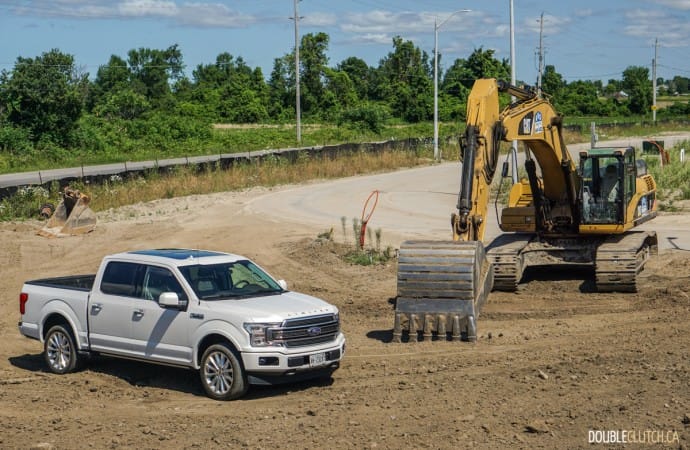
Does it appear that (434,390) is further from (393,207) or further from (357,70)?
(357,70)

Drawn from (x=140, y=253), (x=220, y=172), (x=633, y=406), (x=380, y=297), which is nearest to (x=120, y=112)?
(x=220, y=172)

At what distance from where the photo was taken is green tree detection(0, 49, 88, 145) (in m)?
64.6

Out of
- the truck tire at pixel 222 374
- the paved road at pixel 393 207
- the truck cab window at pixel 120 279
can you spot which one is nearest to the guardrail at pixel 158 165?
the paved road at pixel 393 207

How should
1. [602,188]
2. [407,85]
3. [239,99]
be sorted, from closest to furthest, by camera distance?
[602,188]
[239,99]
[407,85]

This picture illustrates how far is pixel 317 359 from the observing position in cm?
1297

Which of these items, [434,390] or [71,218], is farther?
[71,218]

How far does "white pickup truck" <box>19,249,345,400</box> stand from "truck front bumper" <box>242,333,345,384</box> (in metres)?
0.01

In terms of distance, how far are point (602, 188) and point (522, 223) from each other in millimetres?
1866

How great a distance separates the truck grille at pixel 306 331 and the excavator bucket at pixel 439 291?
264cm

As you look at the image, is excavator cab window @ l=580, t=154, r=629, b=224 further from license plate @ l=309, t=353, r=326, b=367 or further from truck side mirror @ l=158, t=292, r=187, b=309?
truck side mirror @ l=158, t=292, r=187, b=309

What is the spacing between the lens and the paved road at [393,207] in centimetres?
2898

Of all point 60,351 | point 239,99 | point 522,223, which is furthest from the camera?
point 239,99

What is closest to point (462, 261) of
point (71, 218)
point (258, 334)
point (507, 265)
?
point (258, 334)

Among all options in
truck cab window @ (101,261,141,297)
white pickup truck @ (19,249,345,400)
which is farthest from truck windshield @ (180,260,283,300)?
truck cab window @ (101,261,141,297)
